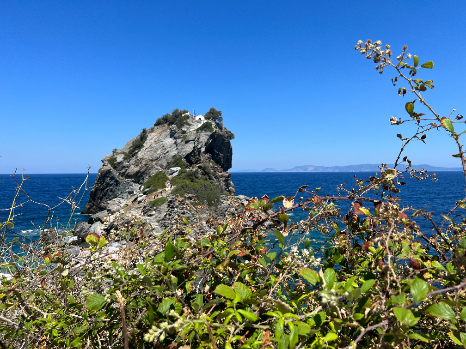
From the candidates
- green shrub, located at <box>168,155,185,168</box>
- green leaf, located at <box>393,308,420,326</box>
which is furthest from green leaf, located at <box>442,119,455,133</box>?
green shrub, located at <box>168,155,185,168</box>

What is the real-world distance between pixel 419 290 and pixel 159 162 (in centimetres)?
3224

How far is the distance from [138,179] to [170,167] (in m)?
4.73

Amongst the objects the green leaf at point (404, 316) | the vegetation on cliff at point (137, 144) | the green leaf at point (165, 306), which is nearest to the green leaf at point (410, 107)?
the green leaf at point (404, 316)

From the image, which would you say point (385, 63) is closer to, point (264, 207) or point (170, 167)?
point (264, 207)

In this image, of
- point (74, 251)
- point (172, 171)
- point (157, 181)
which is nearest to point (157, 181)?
point (157, 181)

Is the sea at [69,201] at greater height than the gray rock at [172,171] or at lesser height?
lesser

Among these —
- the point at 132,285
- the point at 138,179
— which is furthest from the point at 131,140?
the point at 132,285

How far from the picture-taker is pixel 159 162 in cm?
3142

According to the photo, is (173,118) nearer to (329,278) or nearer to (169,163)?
(169,163)

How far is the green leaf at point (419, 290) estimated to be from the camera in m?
0.74

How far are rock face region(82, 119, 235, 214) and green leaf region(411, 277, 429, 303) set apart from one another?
24.6 metres

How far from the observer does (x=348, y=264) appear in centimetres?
166

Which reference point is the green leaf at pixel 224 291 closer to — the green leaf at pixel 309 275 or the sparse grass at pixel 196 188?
the green leaf at pixel 309 275

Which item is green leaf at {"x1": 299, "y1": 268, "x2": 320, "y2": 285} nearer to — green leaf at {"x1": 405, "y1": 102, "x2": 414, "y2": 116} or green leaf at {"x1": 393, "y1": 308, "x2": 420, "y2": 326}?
green leaf at {"x1": 393, "y1": 308, "x2": 420, "y2": 326}
